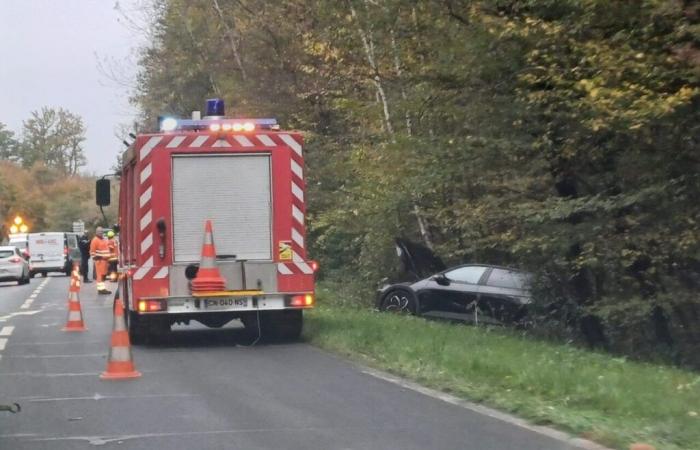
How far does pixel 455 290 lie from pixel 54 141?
127383 mm

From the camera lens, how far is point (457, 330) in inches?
619

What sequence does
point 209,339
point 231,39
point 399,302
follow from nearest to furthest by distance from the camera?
point 209,339
point 399,302
point 231,39

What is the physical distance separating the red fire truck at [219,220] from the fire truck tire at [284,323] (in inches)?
9.7

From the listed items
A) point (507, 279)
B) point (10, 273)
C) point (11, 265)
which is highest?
point (11, 265)

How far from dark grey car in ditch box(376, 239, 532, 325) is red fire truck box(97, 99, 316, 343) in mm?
5509

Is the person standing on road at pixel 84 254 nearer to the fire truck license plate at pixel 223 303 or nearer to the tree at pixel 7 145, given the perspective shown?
the fire truck license plate at pixel 223 303

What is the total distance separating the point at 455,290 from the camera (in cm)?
1997

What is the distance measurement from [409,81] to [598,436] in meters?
10.7

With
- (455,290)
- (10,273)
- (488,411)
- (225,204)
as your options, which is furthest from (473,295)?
(10,273)

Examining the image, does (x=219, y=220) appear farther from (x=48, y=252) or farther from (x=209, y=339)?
(x=48, y=252)

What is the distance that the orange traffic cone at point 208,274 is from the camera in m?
14.2

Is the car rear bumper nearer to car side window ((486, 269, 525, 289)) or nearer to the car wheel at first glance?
the car wheel

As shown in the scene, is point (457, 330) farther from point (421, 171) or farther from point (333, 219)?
point (333, 219)

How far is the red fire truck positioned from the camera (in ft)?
47.2
